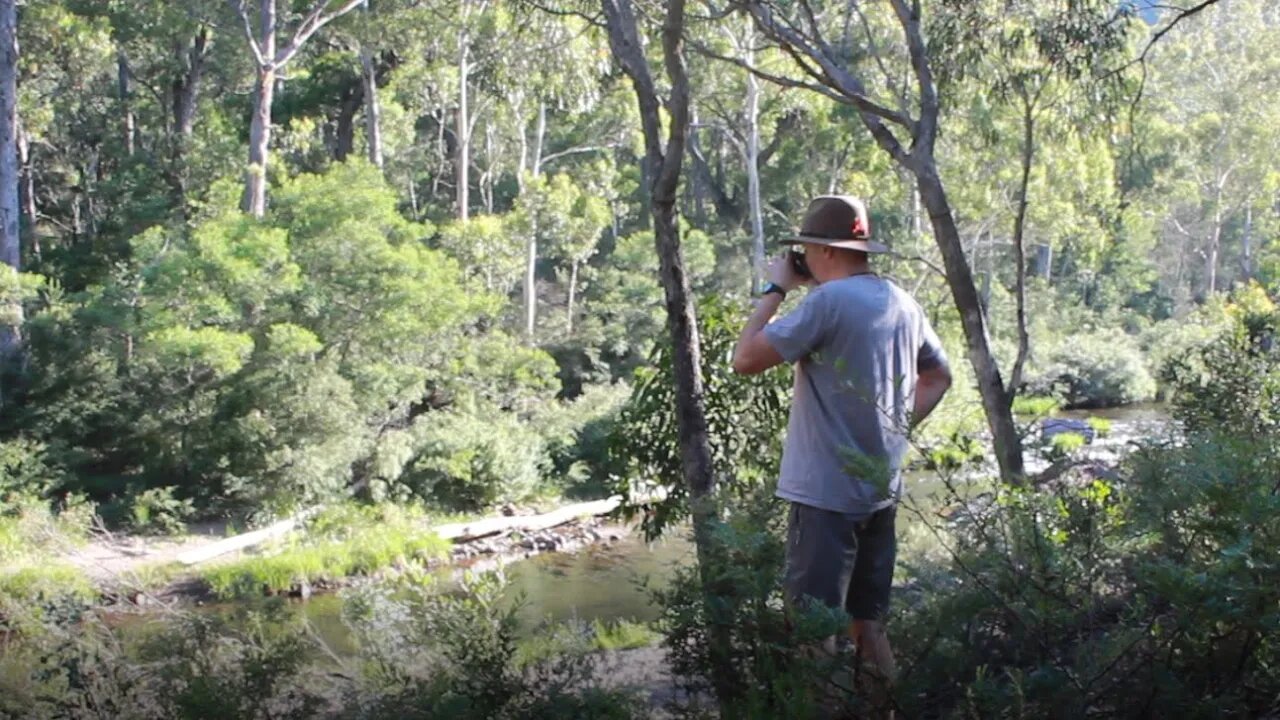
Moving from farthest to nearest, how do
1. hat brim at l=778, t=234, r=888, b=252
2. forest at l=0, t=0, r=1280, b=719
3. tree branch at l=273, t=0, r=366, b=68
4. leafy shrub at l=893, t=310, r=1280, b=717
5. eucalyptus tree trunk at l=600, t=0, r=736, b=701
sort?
tree branch at l=273, t=0, r=366, b=68
eucalyptus tree trunk at l=600, t=0, r=736, b=701
hat brim at l=778, t=234, r=888, b=252
forest at l=0, t=0, r=1280, b=719
leafy shrub at l=893, t=310, r=1280, b=717

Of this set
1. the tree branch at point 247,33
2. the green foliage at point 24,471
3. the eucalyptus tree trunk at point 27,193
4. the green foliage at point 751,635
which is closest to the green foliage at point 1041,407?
the green foliage at point 751,635

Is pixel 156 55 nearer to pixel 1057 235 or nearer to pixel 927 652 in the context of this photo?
pixel 1057 235

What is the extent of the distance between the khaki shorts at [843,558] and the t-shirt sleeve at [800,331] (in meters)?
0.39

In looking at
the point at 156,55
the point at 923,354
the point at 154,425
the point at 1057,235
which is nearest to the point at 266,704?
the point at 923,354

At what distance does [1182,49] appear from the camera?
34625mm

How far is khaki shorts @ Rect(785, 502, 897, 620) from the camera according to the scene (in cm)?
305

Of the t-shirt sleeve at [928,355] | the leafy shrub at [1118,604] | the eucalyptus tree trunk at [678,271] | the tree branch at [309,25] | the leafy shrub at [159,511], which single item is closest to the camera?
the leafy shrub at [1118,604]

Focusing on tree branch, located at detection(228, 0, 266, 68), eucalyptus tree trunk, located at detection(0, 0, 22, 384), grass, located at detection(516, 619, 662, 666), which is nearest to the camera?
grass, located at detection(516, 619, 662, 666)

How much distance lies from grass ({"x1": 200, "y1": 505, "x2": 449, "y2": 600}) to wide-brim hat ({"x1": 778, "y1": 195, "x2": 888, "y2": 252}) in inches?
430

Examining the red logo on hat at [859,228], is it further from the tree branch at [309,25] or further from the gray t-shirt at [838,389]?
the tree branch at [309,25]

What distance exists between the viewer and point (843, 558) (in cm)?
307

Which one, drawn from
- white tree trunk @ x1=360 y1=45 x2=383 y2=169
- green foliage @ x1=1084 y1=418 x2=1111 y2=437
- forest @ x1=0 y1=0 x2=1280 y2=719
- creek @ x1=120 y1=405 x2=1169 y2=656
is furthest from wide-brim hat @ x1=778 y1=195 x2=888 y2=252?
white tree trunk @ x1=360 y1=45 x2=383 y2=169

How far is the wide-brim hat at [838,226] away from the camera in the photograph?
3322 mm

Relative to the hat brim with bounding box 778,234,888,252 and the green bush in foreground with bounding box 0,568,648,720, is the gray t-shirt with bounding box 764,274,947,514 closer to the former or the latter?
the hat brim with bounding box 778,234,888,252
